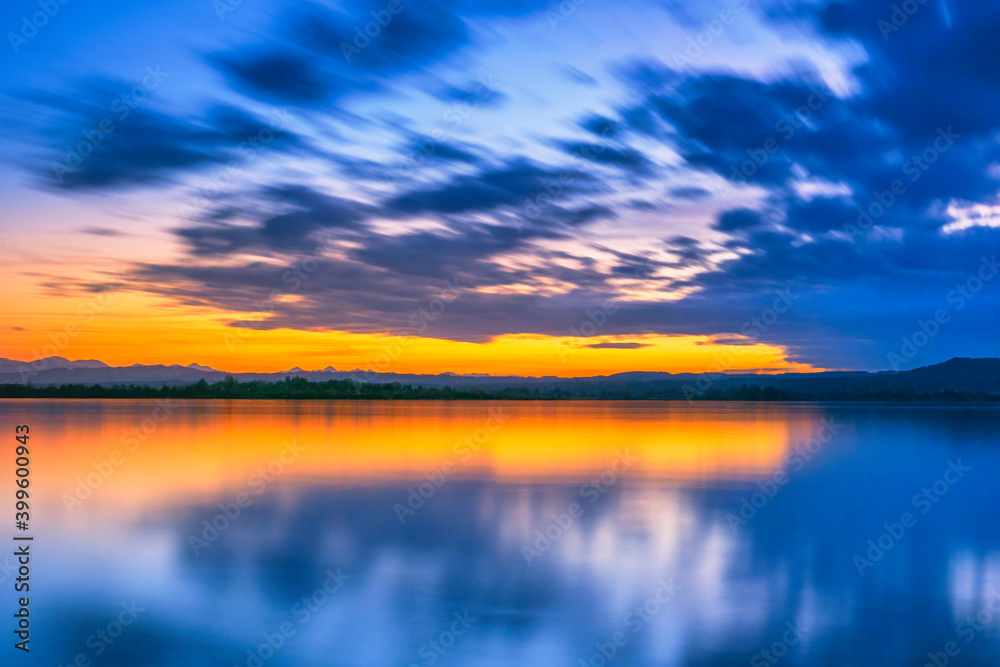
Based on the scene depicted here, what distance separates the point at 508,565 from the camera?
452 inches

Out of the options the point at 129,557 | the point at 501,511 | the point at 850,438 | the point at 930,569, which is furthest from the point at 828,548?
the point at 850,438

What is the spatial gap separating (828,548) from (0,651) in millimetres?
12377

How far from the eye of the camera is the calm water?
806cm

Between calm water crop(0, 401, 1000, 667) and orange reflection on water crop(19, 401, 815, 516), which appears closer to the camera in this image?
calm water crop(0, 401, 1000, 667)

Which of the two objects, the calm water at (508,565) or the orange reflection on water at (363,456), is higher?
the calm water at (508,565)

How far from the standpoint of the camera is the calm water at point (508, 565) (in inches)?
317

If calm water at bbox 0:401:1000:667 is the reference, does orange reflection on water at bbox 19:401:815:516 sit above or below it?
below

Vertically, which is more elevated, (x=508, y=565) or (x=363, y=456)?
(x=508, y=565)

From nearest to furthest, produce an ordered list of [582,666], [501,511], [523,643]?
[582,666] < [523,643] < [501,511]

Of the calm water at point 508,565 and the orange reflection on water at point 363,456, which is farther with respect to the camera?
the orange reflection on water at point 363,456

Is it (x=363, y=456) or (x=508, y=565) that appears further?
(x=363, y=456)

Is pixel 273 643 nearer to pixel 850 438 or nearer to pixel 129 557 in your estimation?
pixel 129 557

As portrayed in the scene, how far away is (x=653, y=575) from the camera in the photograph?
36.1ft

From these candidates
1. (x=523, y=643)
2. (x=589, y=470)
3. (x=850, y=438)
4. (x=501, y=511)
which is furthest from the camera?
(x=850, y=438)
